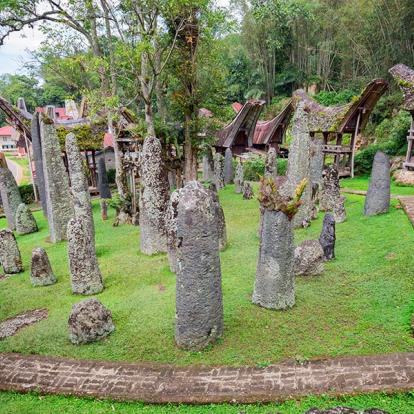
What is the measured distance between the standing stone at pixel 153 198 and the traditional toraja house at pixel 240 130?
16.0 m

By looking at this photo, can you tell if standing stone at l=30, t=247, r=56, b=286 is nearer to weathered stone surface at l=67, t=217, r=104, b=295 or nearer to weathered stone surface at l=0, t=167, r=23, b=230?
weathered stone surface at l=67, t=217, r=104, b=295

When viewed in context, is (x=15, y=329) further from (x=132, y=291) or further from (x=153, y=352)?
(x=153, y=352)

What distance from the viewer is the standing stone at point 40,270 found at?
31.3 ft

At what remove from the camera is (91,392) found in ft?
18.3

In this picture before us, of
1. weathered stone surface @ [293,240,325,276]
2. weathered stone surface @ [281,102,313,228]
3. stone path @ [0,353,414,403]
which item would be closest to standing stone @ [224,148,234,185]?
weathered stone surface @ [281,102,313,228]

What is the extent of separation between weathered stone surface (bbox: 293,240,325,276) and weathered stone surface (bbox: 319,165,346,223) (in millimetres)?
4258

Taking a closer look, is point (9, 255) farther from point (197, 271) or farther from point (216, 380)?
point (216, 380)

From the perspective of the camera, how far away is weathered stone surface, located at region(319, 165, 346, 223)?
12.5 meters

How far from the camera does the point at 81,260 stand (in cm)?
883

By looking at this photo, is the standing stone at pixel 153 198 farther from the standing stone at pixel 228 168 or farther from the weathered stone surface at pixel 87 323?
the standing stone at pixel 228 168

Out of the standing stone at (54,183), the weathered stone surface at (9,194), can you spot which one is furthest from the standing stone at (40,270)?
the weathered stone surface at (9,194)

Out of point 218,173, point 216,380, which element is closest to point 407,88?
point 218,173

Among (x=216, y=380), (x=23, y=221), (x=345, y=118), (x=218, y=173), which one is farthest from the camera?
(x=218, y=173)

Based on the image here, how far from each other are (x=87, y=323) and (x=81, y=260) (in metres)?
2.38
